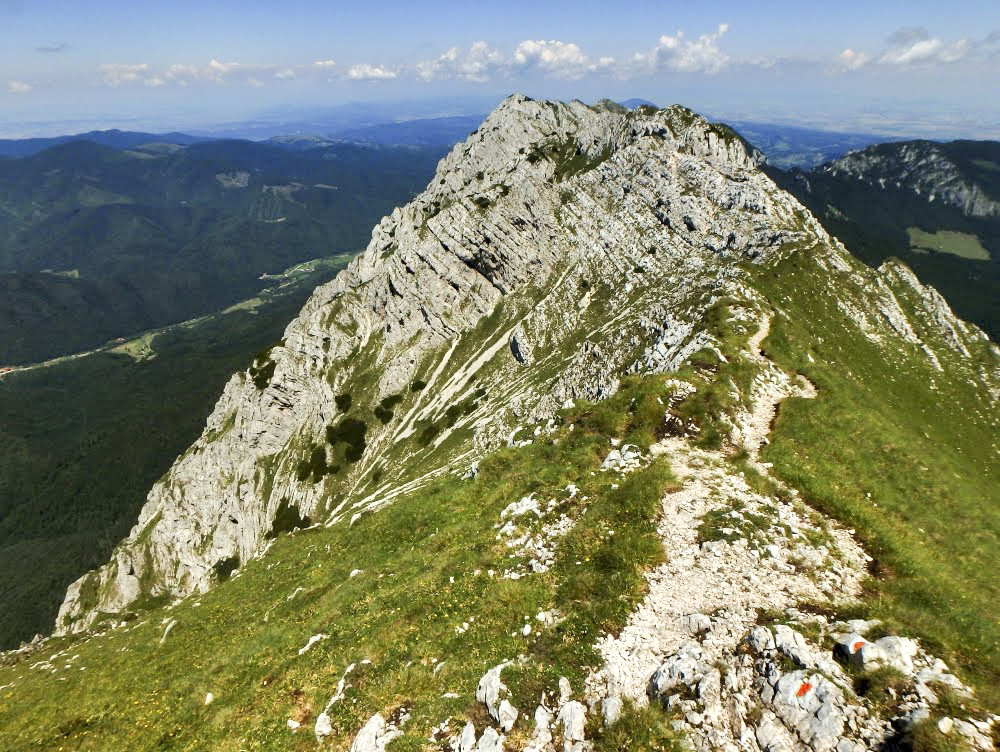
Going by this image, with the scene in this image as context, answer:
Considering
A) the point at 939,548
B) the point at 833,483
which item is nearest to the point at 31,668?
the point at 833,483

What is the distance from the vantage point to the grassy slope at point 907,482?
58.6ft

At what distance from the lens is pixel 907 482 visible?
103 ft

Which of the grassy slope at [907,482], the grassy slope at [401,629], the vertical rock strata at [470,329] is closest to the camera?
the grassy slope at [401,629]

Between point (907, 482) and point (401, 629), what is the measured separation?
110ft

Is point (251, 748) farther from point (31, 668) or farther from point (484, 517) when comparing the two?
point (31, 668)

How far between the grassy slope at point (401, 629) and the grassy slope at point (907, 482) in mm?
9163

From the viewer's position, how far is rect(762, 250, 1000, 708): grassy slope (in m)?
17.8

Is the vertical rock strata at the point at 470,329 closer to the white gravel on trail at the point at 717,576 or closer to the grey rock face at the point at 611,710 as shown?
the white gravel on trail at the point at 717,576

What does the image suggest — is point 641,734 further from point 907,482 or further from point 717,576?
point 907,482

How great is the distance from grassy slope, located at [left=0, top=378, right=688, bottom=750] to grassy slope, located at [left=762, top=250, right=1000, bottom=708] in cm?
916

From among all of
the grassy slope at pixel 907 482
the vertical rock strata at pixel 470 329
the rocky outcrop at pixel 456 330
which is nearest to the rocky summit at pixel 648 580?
the grassy slope at pixel 907 482

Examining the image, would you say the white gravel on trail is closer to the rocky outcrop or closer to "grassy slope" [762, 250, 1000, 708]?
"grassy slope" [762, 250, 1000, 708]

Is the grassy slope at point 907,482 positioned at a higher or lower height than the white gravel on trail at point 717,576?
lower

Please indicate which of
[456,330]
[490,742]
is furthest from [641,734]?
[456,330]
